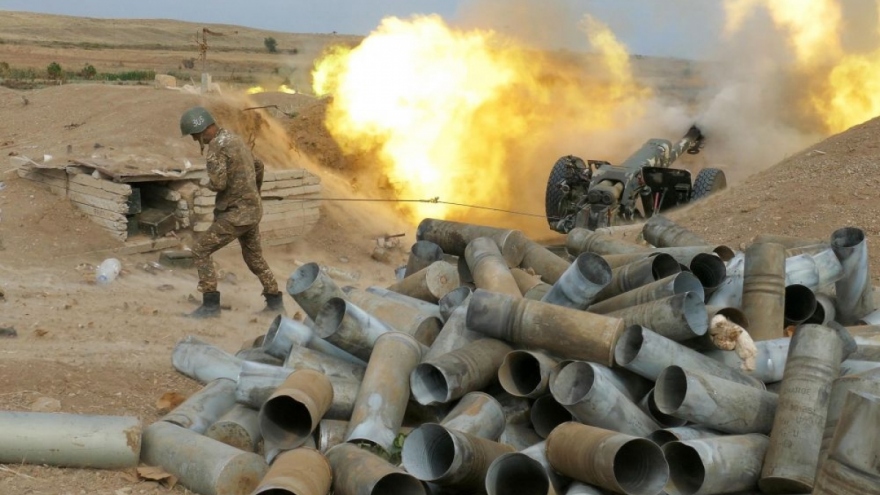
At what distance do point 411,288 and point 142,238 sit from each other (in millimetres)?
5849

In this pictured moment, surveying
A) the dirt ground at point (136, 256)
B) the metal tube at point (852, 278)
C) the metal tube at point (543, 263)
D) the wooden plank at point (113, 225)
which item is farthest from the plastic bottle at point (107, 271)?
the metal tube at point (852, 278)

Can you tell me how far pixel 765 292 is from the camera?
613 cm

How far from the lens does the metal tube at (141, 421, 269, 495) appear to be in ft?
16.5

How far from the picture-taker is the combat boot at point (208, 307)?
989 cm

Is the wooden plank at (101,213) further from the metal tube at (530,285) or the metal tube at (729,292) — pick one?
the metal tube at (729,292)

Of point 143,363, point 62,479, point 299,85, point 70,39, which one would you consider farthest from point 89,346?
point 70,39

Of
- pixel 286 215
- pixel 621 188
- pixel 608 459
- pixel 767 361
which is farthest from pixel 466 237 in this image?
pixel 621 188

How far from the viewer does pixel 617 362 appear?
541 cm

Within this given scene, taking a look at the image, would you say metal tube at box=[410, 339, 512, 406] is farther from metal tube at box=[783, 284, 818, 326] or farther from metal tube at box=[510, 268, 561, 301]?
metal tube at box=[783, 284, 818, 326]

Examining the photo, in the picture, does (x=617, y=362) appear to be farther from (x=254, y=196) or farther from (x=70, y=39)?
(x=70, y=39)

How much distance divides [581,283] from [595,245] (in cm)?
207

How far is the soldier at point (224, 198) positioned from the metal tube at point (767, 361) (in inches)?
217

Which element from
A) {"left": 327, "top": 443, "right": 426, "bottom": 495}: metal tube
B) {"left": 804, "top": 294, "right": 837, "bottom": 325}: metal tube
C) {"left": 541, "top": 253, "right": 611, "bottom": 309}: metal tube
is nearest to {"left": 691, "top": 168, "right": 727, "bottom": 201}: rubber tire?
{"left": 804, "top": 294, "right": 837, "bottom": 325}: metal tube

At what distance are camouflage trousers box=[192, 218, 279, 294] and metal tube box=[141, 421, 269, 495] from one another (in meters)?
4.39
